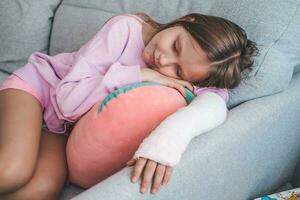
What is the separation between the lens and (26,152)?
953mm

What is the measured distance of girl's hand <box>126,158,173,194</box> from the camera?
737 millimetres

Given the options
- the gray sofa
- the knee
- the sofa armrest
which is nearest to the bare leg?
the knee

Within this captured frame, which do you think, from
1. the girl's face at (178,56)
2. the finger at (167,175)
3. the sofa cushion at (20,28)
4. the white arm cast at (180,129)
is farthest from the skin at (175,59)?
the sofa cushion at (20,28)

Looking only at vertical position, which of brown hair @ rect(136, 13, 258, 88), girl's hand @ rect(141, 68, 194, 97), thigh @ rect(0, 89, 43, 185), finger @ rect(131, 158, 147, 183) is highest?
brown hair @ rect(136, 13, 258, 88)

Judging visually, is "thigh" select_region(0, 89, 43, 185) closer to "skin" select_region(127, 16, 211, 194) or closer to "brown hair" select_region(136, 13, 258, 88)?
"skin" select_region(127, 16, 211, 194)

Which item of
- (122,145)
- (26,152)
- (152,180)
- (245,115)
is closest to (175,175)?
(152,180)

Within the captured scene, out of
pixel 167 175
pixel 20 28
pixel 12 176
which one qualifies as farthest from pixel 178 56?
pixel 20 28

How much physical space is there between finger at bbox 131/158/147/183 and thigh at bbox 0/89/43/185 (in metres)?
0.32

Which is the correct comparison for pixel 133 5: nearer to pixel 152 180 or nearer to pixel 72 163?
pixel 72 163

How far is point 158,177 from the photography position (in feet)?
2.46

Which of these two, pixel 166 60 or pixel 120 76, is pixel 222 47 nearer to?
pixel 166 60

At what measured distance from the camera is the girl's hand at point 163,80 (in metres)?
1.02

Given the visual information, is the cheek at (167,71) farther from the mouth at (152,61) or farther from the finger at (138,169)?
the finger at (138,169)

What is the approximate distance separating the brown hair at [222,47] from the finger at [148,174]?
382 mm
